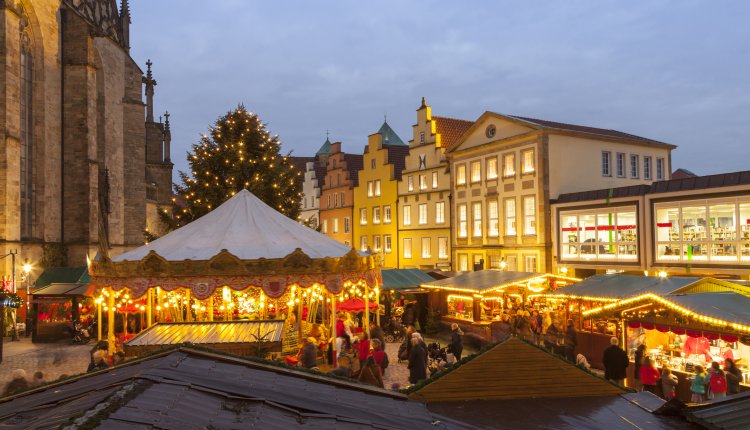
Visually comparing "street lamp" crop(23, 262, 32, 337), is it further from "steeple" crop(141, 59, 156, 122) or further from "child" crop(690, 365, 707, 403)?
"child" crop(690, 365, 707, 403)

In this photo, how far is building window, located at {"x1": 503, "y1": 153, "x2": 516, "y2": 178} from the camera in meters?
31.5

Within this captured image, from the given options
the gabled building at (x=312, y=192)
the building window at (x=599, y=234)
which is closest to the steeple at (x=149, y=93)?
the gabled building at (x=312, y=192)

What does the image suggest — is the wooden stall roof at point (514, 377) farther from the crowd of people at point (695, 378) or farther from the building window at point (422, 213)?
the building window at point (422, 213)

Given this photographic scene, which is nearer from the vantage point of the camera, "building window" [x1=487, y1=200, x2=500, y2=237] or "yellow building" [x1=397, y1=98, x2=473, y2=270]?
"building window" [x1=487, y1=200, x2=500, y2=237]

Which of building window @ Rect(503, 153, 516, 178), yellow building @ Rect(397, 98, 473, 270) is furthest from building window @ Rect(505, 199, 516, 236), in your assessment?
yellow building @ Rect(397, 98, 473, 270)

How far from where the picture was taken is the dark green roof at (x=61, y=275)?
92.4 feet

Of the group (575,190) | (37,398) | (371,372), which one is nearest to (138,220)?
(575,190)

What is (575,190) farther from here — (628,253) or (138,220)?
(138,220)

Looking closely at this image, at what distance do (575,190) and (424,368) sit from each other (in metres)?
19.9

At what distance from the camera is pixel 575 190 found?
30.4 meters

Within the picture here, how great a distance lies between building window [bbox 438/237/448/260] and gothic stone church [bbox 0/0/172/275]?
60.3ft

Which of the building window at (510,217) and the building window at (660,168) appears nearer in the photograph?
the building window at (510,217)

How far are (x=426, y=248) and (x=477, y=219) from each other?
5093 millimetres

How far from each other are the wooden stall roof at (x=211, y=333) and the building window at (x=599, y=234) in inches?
625
